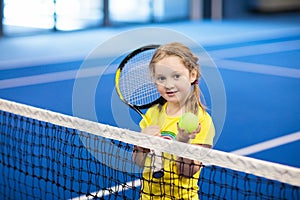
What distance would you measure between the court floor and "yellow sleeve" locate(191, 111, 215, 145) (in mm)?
486

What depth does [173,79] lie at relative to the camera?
104 inches

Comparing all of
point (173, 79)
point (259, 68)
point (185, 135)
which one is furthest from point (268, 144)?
point (259, 68)

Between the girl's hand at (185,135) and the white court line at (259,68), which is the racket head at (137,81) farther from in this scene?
the white court line at (259,68)

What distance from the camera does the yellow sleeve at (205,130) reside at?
2684 millimetres

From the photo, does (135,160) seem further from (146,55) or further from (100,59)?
(100,59)

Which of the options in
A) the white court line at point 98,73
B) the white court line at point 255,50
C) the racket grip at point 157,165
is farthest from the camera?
the white court line at point 255,50

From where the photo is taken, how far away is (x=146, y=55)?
2984 millimetres

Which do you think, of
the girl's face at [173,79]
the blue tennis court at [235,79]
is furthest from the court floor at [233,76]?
the girl's face at [173,79]

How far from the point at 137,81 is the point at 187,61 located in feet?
1.15

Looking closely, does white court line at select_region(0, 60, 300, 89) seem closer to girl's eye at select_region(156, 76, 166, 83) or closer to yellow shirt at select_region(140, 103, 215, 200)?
yellow shirt at select_region(140, 103, 215, 200)

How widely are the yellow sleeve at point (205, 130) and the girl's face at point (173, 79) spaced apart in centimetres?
11

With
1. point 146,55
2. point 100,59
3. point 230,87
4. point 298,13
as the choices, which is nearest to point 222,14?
point 298,13

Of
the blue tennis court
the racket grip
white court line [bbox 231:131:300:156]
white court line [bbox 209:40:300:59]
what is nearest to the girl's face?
the racket grip

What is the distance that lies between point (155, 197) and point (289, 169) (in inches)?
26.5
